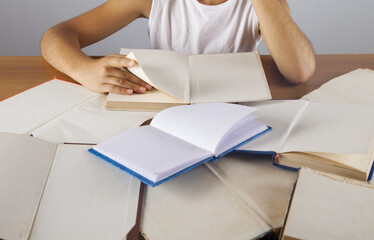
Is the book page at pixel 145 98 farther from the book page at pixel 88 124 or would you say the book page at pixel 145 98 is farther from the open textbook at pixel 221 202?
the open textbook at pixel 221 202

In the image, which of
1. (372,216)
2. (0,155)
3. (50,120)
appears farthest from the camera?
(50,120)

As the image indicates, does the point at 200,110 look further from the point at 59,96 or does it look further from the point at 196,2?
the point at 196,2

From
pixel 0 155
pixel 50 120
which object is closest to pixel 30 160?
pixel 0 155

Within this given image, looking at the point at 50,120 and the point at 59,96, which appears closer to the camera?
the point at 50,120

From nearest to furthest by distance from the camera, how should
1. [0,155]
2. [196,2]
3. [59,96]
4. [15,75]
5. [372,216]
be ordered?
[372,216]
[0,155]
[59,96]
[15,75]
[196,2]

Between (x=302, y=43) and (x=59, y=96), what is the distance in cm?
63

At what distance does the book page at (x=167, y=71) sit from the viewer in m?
0.78

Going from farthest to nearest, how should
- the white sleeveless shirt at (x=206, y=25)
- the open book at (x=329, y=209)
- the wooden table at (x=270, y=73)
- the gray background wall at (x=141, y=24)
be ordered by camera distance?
the gray background wall at (x=141, y=24), the white sleeveless shirt at (x=206, y=25), the wooden table at (x=270, y=73), the open book at (x=329, y=209)

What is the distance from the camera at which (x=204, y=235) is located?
0.46 metres

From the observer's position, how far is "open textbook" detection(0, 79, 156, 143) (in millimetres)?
681

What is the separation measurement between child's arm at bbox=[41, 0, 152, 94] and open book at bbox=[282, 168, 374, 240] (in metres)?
0.43

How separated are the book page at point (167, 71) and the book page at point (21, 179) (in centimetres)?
26

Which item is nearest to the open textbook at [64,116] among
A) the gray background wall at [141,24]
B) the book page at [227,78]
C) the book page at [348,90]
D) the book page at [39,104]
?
the book page at [39,104]

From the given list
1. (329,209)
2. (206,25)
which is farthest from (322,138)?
(206,25)
